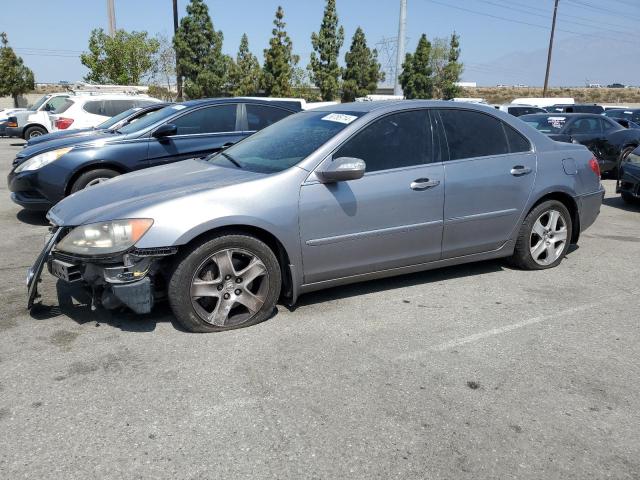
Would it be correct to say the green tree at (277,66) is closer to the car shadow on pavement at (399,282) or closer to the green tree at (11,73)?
the green tree at (11,73)

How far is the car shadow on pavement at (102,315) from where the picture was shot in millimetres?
3910

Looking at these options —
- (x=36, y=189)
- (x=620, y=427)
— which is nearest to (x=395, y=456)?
(x=620, y=427)

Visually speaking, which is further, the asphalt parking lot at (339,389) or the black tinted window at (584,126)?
the black tinted window at (584,126)

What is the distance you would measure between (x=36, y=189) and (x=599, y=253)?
6.61 m

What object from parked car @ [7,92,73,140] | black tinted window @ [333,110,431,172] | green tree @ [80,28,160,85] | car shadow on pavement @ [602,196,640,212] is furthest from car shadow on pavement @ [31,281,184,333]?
green tree @ [80,28,160,85]

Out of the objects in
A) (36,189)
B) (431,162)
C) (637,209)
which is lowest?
(637,209)

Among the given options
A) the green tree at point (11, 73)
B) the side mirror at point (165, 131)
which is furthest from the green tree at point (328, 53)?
the side mirror at point (165, 131)

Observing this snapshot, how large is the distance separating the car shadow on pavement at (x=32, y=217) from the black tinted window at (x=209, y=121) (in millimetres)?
2115

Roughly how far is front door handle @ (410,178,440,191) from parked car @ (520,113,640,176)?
27.4ft

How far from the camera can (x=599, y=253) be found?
606cm

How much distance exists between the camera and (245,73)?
39906 mm

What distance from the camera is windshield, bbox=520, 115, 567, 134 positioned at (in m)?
12.2

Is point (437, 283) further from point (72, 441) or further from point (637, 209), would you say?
point (637, 209)

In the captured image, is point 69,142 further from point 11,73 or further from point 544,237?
point 11,73
